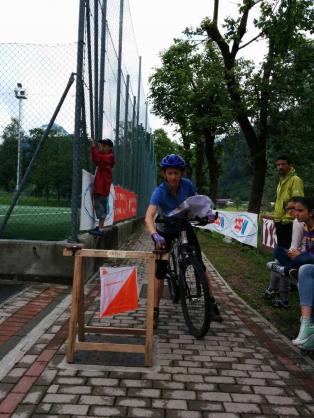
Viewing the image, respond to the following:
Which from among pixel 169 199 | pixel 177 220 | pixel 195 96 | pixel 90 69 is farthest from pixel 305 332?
pixel 195 96

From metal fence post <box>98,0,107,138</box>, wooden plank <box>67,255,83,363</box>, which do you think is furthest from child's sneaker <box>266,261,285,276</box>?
metal fence post <box>98,0,107,138</box>

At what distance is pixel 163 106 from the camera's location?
1387 inches

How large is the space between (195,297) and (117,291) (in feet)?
3.34

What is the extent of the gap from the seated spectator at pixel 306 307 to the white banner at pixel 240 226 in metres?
8.93

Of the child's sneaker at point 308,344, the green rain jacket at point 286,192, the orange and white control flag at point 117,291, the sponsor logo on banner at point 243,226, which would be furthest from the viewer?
the sponsor logo on banner at point 243,226

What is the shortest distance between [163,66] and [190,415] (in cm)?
3343

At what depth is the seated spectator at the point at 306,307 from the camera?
14.4 ft

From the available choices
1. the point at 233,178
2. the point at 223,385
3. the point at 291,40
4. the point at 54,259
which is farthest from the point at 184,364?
the point at 233,178

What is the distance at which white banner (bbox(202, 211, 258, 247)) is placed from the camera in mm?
13852

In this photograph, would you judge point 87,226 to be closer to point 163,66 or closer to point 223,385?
point 223,385

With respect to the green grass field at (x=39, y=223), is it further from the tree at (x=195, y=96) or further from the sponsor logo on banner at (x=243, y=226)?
the tree at (x=195, y=96)

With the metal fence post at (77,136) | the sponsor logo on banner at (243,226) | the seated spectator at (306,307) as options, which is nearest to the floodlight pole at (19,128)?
the metal fence post at (77,136)

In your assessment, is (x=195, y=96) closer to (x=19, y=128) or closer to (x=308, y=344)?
(x=19, y=128)

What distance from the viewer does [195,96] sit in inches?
891
